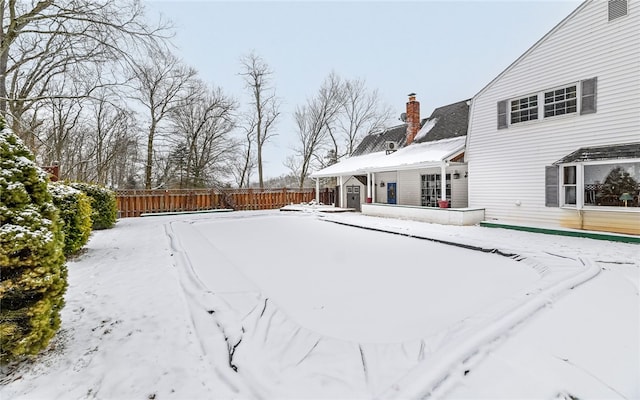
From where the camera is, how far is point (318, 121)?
29.0 metres

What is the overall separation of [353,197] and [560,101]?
10738 mm

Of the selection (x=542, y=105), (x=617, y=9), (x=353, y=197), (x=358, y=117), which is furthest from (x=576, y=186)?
(x=358, y=117)

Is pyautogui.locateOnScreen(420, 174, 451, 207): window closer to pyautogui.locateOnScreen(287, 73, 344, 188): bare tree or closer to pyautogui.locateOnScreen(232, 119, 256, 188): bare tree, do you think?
pyautogui.locateOnScreen(287, 73, 344, 188): bare tree

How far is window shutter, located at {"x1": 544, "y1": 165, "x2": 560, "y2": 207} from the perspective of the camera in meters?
9.08

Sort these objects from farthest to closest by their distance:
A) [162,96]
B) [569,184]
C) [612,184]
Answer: [162,96]
[569,184]
[612,184]

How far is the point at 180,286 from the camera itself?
4.40 metres

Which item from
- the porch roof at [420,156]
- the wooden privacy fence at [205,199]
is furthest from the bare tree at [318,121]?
the porch roof at [420,156]

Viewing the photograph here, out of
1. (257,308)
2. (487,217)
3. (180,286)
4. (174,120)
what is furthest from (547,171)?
(174,120)

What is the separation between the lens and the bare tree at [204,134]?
2338 cm

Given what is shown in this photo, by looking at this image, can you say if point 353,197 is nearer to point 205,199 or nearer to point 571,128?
point 205,199

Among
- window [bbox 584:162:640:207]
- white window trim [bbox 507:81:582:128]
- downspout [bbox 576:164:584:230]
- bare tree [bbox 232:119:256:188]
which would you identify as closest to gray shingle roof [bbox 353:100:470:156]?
white window trim [bbox 507:81:582:128]

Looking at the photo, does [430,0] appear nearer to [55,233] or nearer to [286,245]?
[286,245]

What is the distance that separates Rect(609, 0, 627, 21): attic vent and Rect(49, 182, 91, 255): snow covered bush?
45.9 feet

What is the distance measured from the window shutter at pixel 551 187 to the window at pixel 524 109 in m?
1.84
